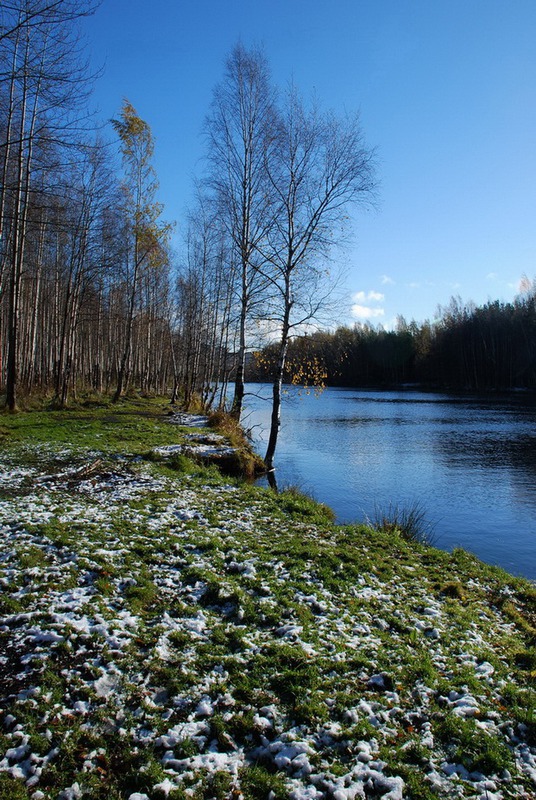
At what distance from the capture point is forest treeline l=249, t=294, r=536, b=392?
74250 mm

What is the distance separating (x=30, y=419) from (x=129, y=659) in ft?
46.7

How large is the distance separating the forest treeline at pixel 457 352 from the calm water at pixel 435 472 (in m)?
32.2

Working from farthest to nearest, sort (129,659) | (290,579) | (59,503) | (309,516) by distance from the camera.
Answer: (309,516), (59,503), (290,579), (129,659)

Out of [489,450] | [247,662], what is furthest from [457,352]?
[247,662]

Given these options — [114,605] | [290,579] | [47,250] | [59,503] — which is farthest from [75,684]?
[47,250]

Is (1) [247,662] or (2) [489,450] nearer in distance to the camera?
(1) [247,662]

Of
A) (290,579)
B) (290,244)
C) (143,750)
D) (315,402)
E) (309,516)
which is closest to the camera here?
(143,750)

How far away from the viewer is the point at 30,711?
3418 millimetres

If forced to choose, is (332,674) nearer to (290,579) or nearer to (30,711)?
(290,579)

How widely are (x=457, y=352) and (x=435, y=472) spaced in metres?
70.7

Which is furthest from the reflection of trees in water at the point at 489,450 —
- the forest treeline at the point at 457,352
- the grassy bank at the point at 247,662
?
the forest treeline at the point at 457,352

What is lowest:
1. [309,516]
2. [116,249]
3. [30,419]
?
[309,516]

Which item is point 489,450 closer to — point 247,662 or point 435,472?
point 435,472

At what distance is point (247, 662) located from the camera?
4363 millimetres
